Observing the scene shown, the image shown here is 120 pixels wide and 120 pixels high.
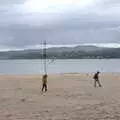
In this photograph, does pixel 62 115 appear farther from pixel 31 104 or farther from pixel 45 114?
pixel 31 104

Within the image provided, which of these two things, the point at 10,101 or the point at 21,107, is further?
the point at 10,101

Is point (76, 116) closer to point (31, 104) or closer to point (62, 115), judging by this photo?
point (62, 115)

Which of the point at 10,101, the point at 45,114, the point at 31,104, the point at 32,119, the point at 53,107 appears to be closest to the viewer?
the point at 32,119

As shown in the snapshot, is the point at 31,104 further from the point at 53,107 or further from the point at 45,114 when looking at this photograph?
the point at 45,114

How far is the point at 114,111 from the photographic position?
1662 centimetres

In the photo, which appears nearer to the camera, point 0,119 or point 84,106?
point 0,119

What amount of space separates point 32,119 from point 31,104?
4.91 metres

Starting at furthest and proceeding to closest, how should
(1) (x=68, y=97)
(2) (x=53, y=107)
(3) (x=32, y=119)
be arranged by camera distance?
(1) (x=68, y=97)
(2) (x=53, y=107)
(3) (x=32, y=119)

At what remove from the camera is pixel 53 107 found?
61.8 ft

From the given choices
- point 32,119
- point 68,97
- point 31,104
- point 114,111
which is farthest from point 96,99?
point 32,119

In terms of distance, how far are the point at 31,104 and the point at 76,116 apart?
487 cm

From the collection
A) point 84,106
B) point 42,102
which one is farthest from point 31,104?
point 84,106

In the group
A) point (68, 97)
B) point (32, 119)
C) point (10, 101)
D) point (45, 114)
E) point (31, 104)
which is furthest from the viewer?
point (68, 97)

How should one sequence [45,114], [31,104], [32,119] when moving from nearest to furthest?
[32,119]
[45,114]
[31,104]
